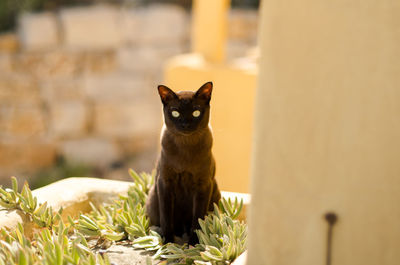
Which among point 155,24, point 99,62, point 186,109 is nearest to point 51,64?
point 99,62

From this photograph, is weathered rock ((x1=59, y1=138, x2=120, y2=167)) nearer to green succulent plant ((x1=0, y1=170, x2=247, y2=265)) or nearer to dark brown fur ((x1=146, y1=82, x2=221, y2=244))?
green succulent plant ((x1=0, y1=170, x2=247, y2=265))

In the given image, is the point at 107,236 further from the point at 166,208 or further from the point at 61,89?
the point at 61,89

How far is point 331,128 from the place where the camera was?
1216 mm

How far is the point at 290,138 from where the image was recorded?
126 cm

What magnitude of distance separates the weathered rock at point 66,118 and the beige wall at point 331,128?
7662mm

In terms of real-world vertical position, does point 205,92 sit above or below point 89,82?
above

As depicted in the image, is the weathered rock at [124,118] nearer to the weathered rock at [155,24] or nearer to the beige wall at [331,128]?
the weathered rock at [155,24]

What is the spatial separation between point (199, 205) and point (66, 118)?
7.11 meters

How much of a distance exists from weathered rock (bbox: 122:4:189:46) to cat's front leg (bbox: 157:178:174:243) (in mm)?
7232

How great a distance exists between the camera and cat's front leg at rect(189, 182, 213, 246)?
1896mm

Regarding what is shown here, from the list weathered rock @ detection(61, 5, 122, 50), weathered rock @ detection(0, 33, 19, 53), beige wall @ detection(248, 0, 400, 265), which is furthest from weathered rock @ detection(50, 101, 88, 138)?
beige wall @ detection(248, 0, 400, 265)

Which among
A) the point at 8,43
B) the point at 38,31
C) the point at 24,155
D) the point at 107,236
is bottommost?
the point at 24,155

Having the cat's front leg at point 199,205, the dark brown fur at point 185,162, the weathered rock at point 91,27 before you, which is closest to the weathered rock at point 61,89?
the weathered rock at point 91,27

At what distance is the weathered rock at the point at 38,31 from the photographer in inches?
329
